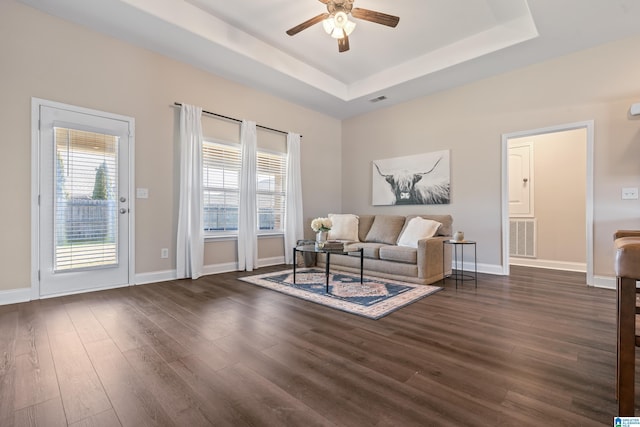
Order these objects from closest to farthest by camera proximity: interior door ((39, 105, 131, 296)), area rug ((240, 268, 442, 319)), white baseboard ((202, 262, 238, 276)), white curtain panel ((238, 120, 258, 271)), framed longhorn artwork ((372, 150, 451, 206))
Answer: area rug ((240, 268, 442, 319))
interior door ((39, 105, 131, 296))
white baseboard ((202, 262, 238, 276))
white curtain panel ((238, 120, 258, 271))
framed longhorn artwork ((372, 150, 451, 206))

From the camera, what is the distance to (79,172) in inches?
131

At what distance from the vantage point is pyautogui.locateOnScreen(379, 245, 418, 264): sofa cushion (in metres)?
3.77

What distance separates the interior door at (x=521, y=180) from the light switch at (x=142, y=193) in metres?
6.08

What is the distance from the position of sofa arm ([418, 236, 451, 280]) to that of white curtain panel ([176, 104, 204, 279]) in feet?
9.85

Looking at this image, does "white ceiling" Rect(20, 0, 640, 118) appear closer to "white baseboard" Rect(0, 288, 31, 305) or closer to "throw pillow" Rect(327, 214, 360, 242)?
"throw pillow" Rect(327, 214, 360, 242)

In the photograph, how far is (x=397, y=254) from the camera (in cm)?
388

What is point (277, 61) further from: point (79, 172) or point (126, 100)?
point (79, 172)

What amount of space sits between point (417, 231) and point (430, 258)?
56 centimetres

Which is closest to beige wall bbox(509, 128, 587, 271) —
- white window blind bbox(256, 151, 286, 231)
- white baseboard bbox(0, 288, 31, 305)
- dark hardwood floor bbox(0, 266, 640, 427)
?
dark hardwood floor bbox(0, 266, 640, 427)

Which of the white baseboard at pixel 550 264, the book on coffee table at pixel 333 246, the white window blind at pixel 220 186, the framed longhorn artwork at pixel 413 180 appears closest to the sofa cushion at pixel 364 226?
the framed longhorn artwork at pixel 413 180

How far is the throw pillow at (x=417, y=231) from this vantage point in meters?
4.14

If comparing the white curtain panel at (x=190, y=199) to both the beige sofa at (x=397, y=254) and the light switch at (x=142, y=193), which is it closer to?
the light switch at (x=142, y=193)

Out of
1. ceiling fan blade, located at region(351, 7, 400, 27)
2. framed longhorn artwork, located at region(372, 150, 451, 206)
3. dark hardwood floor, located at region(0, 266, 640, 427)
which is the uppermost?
ceiling fan blade, located at region(351, 7, 400, 27)

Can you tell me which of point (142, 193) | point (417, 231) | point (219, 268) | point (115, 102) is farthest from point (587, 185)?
point (115, 102)
